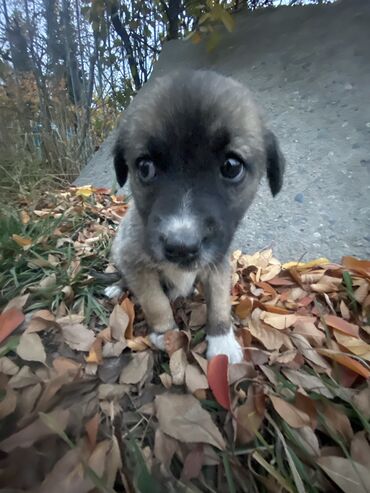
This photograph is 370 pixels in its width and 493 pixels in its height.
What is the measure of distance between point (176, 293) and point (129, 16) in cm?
177

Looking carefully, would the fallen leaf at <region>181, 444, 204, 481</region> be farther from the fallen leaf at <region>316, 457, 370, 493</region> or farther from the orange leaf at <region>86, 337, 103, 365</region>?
the orange leaf at <region>86, 337, 103, 365</region>

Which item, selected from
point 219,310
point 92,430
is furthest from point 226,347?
point 92,430

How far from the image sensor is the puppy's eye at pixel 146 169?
1.54 m

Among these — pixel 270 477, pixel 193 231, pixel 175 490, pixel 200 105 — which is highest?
pixel 200 105

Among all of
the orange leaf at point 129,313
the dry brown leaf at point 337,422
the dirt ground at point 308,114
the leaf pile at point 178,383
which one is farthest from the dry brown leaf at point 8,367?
the dirt ground at point 308,114

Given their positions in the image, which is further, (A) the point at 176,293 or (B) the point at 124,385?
(A) the point at 176,293

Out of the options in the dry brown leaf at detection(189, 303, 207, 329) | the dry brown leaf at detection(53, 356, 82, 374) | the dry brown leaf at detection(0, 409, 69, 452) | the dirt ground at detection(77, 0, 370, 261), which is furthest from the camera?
the dirt ground at detection(77, 0, 370, 261)

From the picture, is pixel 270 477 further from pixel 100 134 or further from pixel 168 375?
pixel 100 134

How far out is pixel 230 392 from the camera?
1435 mm

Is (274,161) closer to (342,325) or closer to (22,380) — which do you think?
(342,325)

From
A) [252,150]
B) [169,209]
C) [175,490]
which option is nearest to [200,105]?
[252,150]

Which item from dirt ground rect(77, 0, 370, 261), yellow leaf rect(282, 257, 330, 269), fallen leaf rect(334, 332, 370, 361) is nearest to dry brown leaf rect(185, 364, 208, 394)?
fallen leaf rect(334, 332, 370, 361)

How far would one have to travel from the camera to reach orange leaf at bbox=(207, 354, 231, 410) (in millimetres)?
1375

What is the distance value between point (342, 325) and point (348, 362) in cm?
26
